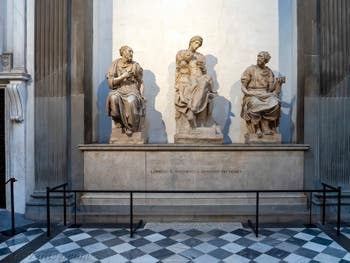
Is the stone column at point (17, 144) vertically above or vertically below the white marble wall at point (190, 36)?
below

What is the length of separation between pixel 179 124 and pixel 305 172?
2.78 metres

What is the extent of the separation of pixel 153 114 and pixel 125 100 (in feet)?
5.05

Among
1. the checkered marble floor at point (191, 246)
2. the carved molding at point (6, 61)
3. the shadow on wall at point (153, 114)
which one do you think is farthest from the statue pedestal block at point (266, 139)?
the carved molding at point (6, 61)

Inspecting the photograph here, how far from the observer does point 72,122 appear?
20.5ft

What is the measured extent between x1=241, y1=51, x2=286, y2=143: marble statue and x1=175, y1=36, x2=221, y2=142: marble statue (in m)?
0.75

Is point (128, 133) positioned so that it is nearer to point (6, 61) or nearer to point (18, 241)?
point (18, 241)

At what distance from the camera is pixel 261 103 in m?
6.25

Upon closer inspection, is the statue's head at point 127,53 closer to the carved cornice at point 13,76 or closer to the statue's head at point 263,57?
the carved cornice at point 13,76

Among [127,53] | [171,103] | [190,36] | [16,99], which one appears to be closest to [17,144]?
[16,99]

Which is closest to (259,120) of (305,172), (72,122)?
(305,172)

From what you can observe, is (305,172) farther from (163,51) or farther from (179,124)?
(163,51)

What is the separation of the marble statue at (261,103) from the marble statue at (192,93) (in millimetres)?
753

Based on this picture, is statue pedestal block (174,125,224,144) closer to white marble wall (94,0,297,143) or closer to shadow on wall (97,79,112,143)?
white marble wall (94,0,297,143)

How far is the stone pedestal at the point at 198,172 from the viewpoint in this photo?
6094mm
